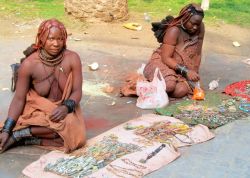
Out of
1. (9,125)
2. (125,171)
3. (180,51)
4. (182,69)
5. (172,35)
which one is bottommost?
(125,171)

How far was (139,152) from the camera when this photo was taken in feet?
14.2

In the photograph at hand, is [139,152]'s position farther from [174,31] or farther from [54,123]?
[174,31]

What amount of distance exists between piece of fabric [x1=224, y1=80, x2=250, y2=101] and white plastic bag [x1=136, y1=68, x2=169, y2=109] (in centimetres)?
90

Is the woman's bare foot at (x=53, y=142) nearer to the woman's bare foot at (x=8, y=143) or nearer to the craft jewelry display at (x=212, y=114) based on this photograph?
the woman's bare foot at (x=8, y=143)

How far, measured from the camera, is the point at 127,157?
4.23 metres

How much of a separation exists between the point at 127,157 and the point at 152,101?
1.39 metres

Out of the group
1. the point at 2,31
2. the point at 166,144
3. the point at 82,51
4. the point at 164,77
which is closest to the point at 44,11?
the point at 2,31

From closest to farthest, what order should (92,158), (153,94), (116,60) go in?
(92,158) → (153,94) → (116,60)

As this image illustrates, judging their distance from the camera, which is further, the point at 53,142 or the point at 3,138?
the point at 53,142

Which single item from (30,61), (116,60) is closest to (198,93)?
(116,60)

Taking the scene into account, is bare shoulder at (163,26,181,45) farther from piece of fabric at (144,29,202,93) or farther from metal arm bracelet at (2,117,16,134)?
metal arm bracelet at (2,117,16,134)

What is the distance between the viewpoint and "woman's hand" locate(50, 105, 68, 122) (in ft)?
14.1

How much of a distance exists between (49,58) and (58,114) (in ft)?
1.75

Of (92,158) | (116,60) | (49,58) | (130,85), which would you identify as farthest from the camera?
(116,60)
